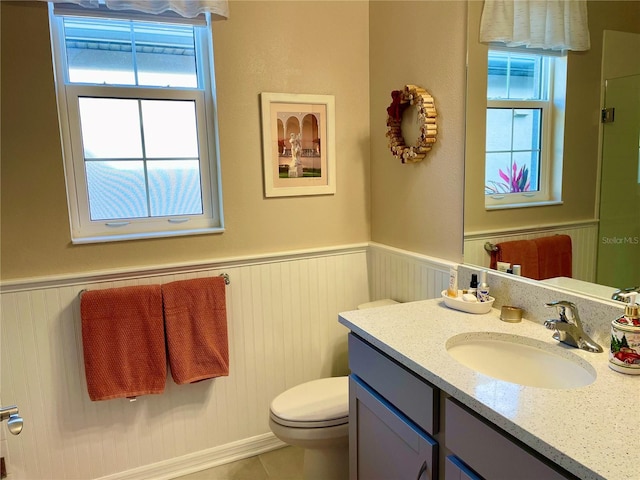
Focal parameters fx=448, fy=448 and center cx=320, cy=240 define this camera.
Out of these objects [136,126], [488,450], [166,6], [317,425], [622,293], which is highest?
[166,6]

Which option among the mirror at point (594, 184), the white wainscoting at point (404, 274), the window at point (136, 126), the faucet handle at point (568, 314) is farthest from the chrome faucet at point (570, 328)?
the window at point (136, 126)

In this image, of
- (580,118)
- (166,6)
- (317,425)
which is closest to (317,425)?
(317,425)

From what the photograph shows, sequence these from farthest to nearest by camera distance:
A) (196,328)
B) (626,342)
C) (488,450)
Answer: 1. (196,328)
2. (626,342)
3. (488,450)

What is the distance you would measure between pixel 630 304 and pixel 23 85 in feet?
7.23

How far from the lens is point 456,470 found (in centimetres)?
108

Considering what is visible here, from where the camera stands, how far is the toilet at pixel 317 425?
5.79 feet

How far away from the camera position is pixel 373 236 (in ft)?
8.03

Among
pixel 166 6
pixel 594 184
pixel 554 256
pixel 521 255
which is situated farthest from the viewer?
pixel 166 6

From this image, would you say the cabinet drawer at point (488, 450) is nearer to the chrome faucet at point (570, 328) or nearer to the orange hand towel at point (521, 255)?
the chrome faucet at point (570, 328)

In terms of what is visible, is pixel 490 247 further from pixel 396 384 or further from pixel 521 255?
pixel 396 384

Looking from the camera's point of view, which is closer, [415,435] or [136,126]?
[415,435]

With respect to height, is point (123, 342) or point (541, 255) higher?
point (541, 255)

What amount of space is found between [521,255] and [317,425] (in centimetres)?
101

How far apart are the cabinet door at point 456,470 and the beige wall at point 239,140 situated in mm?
1366
